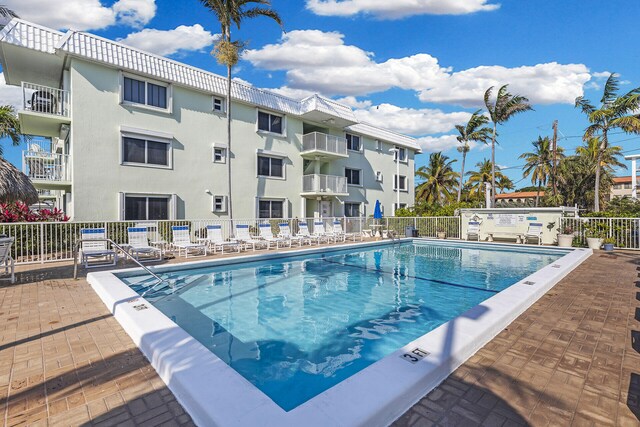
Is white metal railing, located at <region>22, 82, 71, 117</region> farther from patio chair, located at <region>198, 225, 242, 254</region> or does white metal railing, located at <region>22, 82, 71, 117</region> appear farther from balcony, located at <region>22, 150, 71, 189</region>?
patio chair, located at <region>198, 225, 242, 254</region>

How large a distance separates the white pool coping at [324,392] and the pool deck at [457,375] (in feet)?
0.33

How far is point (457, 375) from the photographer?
9.57 feet

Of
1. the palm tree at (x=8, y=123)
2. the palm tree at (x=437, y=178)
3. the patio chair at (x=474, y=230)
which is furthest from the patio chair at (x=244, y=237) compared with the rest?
the palm tree at (x=437, y=178)

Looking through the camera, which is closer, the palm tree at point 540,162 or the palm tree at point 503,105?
the palm tree at point 503,105

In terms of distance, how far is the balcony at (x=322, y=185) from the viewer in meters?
19.2

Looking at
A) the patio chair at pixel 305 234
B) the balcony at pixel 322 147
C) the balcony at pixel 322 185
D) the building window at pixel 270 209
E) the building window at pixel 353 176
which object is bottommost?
the patio chair at pixel 305 234

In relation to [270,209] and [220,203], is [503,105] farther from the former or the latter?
[220,203]

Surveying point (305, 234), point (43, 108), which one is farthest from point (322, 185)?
point (43, 108)

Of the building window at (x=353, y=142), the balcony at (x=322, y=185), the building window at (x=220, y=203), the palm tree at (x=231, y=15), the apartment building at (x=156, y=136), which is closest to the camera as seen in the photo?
the apartment building at (x=156, y=136)

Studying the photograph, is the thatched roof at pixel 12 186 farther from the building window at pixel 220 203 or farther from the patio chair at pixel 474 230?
the patio chair at pixel 474 230

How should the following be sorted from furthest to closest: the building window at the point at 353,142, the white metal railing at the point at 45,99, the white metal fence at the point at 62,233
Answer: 1. the building window at the point at 353,142
2. the white metal railing at the point at 45,99
3. the white metal fence at the point at 62,233

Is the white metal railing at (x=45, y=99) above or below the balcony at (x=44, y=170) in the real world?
above

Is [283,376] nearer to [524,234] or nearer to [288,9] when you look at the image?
[524,234]

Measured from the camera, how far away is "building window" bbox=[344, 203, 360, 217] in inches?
883
